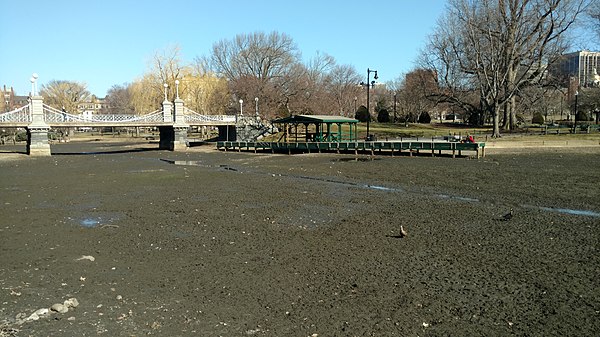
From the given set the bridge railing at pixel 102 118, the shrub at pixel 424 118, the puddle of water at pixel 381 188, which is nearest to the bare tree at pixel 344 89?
the shrub at pixel 424 118

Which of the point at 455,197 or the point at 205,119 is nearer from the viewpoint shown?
the point at 455,197

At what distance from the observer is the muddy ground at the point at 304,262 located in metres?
5.99

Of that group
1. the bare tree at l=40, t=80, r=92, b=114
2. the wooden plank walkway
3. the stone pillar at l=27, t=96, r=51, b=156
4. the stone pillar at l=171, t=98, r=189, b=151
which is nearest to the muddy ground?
the wooden plank walkway

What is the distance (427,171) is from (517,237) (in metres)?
14.9

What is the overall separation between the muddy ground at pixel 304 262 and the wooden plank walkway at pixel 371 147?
51.7 feet

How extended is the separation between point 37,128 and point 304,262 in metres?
42.7

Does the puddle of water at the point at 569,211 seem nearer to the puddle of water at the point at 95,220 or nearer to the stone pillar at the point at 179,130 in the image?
the puddle of water at the point at 95,220

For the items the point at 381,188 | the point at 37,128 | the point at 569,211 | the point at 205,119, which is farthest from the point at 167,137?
the point at 569,211

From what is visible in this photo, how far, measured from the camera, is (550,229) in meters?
11.1

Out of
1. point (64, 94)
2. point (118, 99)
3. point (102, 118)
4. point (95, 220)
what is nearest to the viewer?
point (95, 220)

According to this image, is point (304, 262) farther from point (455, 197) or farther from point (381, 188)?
point (381, 188)

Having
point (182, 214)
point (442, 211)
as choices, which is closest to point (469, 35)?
point (442, 211)

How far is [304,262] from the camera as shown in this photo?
28.3ft

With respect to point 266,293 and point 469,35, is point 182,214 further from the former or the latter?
point 469,35
